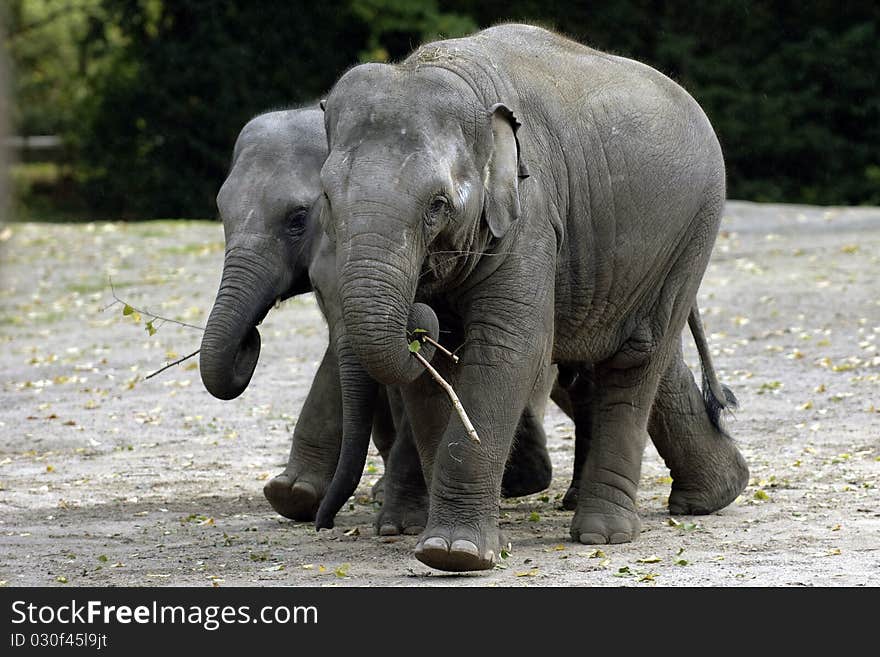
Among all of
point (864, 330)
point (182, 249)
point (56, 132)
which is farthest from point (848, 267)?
point (56, 132)

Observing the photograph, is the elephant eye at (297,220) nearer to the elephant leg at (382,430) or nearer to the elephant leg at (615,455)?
the elephant leg at (382,430)

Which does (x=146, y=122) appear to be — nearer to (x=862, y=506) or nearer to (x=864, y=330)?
(x=864, y=330)

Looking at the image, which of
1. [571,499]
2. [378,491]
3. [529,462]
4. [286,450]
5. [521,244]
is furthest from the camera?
[286,450]

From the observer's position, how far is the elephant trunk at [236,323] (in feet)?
22.0

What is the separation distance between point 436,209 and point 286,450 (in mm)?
4668

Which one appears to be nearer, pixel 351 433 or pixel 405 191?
pixel 405 191

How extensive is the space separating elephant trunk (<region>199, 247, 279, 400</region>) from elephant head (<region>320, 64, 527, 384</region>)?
143 centimetres

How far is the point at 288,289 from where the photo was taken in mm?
7227

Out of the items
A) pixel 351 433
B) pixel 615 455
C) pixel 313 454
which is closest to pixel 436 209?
pixel 351 433

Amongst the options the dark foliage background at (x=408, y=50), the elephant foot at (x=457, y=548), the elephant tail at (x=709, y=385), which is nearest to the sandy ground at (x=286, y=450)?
the elephant foot at (x=457, y=548)

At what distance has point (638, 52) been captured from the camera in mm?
28984

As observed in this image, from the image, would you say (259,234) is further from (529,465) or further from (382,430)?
(529,465)

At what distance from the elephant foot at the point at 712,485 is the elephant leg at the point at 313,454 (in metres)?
1.64

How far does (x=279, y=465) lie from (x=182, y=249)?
39.5 feet
